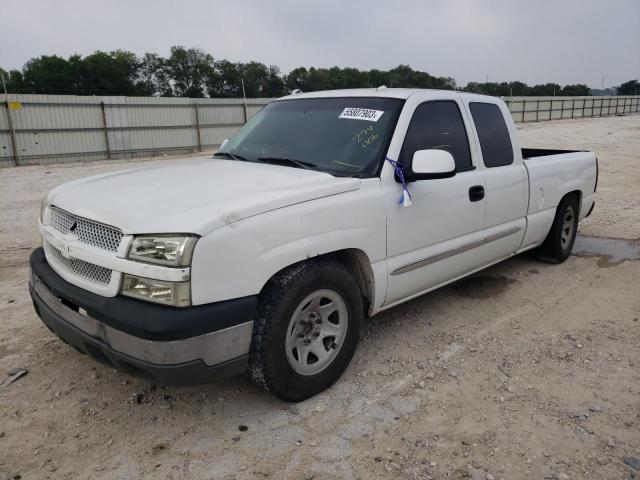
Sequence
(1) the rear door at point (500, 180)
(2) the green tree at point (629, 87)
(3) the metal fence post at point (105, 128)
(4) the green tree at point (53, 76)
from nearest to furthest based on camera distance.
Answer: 1. (1) the rear door at point (500, 180)
2. (3) the metal fence post at point (105, 128)
3. (4) the green tree at point (53, 76)
4. (2) the green tree at point (629, 87)

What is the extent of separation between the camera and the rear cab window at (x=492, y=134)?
4426mm

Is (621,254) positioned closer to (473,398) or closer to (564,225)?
(564,225)

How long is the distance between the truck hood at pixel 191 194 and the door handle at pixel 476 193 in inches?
50.3

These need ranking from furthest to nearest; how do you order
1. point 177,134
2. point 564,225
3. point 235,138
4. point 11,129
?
point 177,134 < point 11,129 < point 564,225 < point 235,138

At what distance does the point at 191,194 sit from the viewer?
291cm

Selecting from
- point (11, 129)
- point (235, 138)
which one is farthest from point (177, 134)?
point (235, 138)

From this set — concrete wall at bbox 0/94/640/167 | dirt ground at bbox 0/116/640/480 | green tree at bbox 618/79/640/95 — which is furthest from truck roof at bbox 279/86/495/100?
green tree at bbox 618/79/640/95

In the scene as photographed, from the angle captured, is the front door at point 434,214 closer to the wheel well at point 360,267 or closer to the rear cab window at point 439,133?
the rear cab window at point 439,133

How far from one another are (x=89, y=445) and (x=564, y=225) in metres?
5.20

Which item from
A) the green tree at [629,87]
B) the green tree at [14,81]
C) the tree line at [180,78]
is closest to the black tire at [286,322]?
the tree line at [180,78]

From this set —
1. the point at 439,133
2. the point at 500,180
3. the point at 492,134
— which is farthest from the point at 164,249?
the point at 492,134

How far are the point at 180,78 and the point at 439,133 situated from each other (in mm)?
70528

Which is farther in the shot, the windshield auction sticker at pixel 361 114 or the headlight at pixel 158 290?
the windshield auction sticker at pixel 361 114

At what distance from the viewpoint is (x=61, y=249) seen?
295cm
